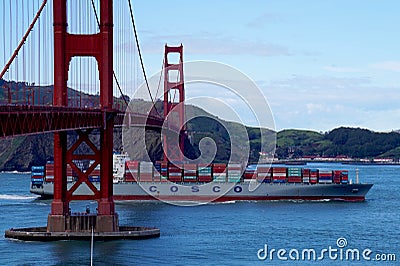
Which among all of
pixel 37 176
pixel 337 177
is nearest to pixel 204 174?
pixel 337 177

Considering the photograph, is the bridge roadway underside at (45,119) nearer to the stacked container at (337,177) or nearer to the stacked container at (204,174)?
the stacked container at (204,174)

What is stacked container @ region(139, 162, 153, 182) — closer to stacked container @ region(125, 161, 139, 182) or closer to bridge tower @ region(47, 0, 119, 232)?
stacked container @ region(125, 161, 139, 182)

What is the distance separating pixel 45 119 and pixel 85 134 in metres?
8.45

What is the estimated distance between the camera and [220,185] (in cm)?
5441

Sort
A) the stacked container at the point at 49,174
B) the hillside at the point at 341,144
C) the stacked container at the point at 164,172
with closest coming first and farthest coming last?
the stacked container at the point at 164,172 → the stacked container at the point at 49,174 → the hillside at the point at 341,144

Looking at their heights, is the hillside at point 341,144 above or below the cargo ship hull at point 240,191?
above

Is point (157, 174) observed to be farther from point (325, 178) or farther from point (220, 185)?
point (325, 178)

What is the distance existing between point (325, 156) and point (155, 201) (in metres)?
119

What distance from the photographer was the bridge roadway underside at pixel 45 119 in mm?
20875

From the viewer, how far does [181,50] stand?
222ft

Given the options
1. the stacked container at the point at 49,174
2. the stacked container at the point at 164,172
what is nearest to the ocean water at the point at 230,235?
the stacked container at the point at 164,172

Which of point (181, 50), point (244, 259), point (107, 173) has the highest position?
point (181, 50)

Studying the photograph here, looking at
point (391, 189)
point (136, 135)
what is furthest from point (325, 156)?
point (391, 189)

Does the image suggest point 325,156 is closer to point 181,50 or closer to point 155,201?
point 181,50
